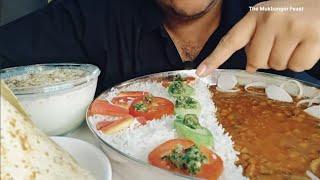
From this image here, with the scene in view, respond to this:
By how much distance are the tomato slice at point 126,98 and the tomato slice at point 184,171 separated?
11.5 inches

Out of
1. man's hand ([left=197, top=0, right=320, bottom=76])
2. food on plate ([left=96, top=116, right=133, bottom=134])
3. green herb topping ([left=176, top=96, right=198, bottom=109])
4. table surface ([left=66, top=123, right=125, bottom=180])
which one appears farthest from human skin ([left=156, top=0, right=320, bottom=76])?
table surface ([left=66, top=123, right=125, bottom=180])

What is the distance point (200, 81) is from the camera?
1.32 metres

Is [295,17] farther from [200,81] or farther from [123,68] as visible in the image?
[123,68]

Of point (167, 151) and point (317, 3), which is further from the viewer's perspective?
point (317, 3)

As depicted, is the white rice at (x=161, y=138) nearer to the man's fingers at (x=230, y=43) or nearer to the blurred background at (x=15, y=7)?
the man's fingers at (x=230, y=43)

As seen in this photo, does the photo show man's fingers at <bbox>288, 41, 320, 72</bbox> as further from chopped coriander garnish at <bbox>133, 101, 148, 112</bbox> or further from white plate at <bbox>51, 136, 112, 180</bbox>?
white plate at <bbox>51, 136, 112, 180</bbox>

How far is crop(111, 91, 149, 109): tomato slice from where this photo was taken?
1.10 m

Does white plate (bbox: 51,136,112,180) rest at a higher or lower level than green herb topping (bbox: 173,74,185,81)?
higher

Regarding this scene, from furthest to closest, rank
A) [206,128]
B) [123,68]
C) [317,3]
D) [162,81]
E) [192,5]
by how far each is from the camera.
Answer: [123,68] → [192,5] → [162,81] → [317,3] → [206,128]

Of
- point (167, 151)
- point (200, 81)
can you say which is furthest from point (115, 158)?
point (200, 81)

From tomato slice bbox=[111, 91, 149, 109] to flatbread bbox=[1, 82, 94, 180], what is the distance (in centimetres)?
45

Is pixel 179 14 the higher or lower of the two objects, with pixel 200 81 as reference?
higher

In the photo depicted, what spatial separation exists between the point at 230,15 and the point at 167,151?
0.98 meters

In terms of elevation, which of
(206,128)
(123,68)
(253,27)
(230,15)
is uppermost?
(253,27)
